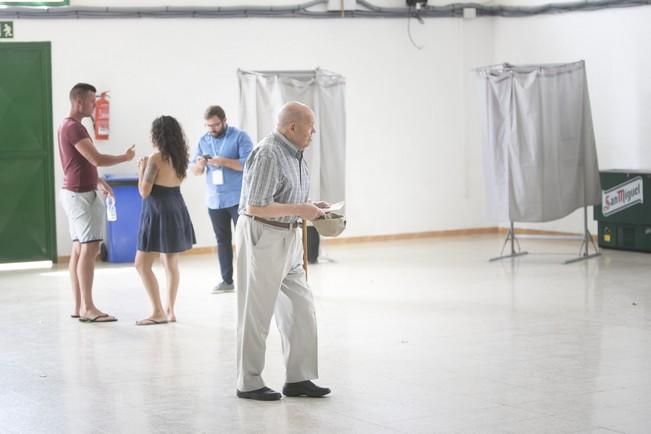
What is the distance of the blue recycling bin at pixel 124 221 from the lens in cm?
1167

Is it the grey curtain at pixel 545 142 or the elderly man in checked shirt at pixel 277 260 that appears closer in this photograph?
the elderly man in checked shirt at pixel 277 260

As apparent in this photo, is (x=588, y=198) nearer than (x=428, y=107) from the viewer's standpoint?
Yes

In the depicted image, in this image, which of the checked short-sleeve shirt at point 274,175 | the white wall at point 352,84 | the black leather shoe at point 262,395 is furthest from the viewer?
the white wall at point 352,84

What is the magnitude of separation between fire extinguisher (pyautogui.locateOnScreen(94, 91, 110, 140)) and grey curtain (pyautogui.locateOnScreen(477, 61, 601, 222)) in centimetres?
418

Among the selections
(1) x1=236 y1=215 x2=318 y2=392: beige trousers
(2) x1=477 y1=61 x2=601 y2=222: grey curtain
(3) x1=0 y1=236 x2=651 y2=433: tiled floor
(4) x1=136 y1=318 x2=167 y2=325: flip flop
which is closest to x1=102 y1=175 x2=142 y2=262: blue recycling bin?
(3) x1=0 y1=236 x2=651 y2=433: tiled floor

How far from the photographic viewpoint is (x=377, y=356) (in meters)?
6.80

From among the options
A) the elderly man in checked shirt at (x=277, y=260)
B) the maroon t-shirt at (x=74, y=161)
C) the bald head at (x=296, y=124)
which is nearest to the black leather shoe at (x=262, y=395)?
the elderly man in checked shirt at (x=277, y=260)

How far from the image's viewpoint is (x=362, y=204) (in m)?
13.4

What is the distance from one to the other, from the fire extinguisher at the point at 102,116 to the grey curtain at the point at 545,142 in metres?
4.18

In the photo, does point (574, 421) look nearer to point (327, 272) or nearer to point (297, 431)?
point (297, 431)

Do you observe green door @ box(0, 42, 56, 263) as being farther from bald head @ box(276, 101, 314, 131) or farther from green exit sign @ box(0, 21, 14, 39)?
bald head @ box(276, 101, 314, 131)

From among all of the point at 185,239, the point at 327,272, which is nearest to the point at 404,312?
the point at 185,239

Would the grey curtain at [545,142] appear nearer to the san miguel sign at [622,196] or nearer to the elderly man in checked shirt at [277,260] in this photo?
the san miguel sign at [622,196]

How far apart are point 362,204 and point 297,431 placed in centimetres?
842
